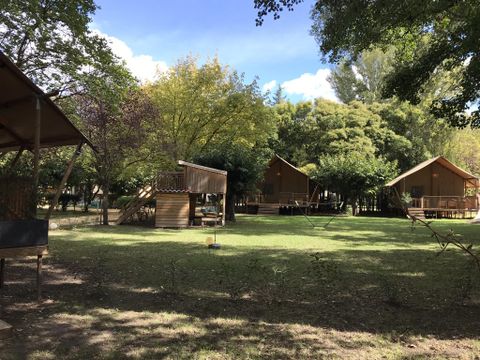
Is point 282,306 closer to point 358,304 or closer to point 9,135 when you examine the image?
point 358,304

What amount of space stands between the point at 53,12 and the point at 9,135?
510 centimetres

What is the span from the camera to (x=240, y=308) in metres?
5.97

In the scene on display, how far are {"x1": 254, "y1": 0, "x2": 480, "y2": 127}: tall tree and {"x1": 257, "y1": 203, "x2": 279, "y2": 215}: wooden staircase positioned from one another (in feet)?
70.7

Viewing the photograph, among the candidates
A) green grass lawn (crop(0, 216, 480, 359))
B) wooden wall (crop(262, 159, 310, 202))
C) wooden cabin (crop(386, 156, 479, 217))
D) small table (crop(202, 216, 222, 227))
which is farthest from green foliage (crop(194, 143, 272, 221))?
wooden cabin (crop(386, 156, 479, 217))

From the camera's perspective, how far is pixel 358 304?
619cm

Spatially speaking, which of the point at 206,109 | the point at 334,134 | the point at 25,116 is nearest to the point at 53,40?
the point at 25,116

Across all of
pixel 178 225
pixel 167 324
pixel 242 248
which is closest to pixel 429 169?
pixel 178 225

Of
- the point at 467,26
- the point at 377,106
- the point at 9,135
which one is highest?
the point at 377,106

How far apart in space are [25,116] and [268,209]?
92.1 feet

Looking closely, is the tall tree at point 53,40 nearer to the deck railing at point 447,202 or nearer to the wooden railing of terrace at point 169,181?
the wooden railing of terrace at point 169,181

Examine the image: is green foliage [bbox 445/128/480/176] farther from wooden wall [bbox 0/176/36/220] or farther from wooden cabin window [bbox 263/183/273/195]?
wooden wall [bbox 0/176/36/220]

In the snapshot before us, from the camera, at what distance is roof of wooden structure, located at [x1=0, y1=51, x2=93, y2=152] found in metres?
6.18

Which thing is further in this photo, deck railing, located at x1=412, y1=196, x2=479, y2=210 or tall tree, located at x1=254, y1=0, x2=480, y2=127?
deck railing, located at x1=412, y1=196, x2=479, y2=210

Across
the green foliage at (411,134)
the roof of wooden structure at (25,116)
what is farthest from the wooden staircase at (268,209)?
the roof of wooden structure at (25,116)
